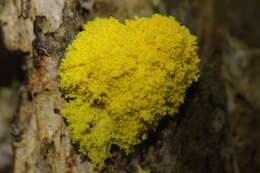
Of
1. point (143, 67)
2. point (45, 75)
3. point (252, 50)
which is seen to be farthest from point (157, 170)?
point (252, 50)

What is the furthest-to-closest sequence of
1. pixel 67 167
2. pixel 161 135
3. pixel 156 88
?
pixel 161 135
pixel 67 167
pixel 156 88

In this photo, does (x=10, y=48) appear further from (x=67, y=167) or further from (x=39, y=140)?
(x=67, y=167)

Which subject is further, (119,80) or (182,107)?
(182,107)

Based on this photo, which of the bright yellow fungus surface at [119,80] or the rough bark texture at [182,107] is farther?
the rough bark texture at [182,107]

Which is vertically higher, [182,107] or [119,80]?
[119,80]

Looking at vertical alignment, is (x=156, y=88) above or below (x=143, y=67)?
below
